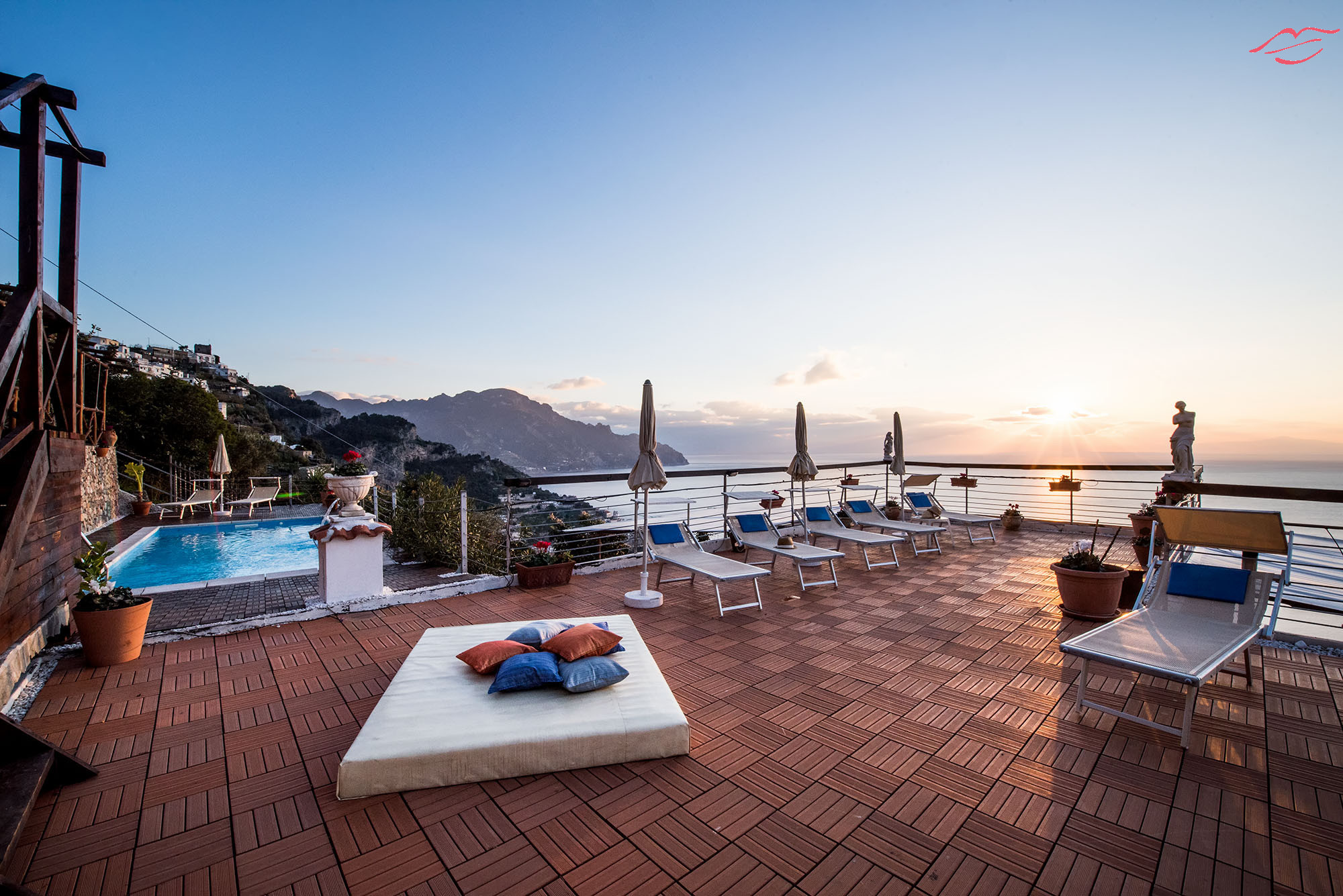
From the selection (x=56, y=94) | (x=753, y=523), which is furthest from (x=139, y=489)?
(x=753, y=523)

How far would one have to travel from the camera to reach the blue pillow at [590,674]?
7.72 feet

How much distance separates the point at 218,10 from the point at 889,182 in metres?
8.41

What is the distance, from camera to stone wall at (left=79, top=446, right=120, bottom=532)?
960cm

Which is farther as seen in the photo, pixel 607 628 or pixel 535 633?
pixel 607 628

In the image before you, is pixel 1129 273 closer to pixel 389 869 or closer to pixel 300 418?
pixel 389 869

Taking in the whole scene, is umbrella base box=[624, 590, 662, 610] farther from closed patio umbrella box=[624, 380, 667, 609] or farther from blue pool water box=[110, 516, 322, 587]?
blue pool water box=[110, 516, 322, 587]

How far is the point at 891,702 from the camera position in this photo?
9.10 feet

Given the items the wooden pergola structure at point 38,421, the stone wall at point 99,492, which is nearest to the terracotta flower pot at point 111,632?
the wooden pergola structure at point 38,421

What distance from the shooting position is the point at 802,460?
253 inches

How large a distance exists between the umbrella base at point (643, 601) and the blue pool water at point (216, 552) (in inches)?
190

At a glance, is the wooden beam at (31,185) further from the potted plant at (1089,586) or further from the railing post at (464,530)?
the potted plant at (1089,586)

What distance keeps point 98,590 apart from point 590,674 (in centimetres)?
362

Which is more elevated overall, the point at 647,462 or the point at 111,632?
the point at 647,462

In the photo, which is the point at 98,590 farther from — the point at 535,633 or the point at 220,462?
the point at 220,462
